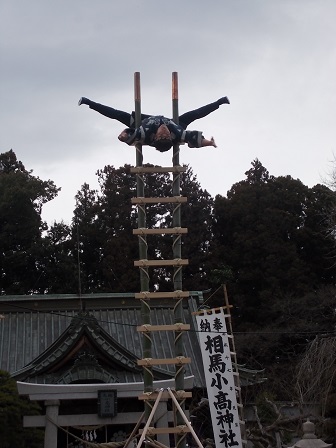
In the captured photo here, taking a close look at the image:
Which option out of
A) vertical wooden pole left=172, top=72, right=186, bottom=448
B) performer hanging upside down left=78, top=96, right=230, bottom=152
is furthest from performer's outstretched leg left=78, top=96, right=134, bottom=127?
vertical wooden pole left=172, top=72, right=186, bottom=448

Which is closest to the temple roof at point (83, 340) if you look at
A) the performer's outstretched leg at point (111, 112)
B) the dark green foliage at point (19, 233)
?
the performer's outstretched leg at point (111, 112)

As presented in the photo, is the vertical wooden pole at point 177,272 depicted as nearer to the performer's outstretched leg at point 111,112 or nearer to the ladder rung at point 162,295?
the ladder rung at point 162,295

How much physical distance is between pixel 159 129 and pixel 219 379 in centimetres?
607

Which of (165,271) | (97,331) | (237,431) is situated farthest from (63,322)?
(165,271)

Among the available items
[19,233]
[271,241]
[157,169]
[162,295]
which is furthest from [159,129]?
[19,233]

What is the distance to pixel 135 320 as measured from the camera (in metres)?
18.7

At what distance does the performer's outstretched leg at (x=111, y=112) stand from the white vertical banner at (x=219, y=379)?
5247 millimetres

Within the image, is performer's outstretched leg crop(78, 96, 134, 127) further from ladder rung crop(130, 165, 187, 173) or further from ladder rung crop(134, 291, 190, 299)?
ladder rung crop(134, 291, 190, 299)

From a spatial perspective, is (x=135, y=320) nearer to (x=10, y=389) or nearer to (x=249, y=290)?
(x=10, y=389)

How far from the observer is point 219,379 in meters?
13.9

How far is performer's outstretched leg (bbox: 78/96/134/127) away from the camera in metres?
9.92

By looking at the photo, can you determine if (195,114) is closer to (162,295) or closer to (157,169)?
(157,169)

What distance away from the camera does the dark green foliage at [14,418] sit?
11969mm

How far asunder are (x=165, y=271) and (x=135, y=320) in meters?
11.8
